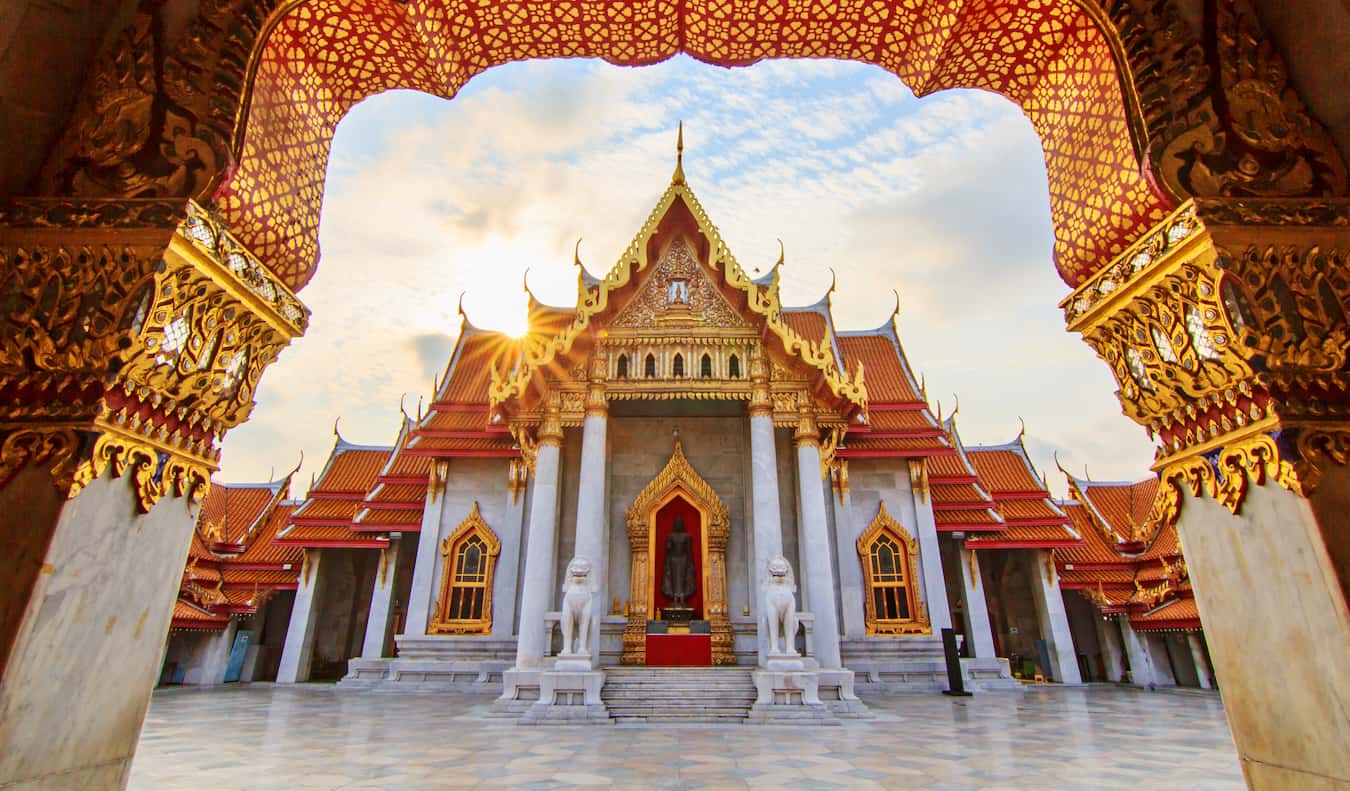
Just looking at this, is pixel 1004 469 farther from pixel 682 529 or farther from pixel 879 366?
pixel 682 529

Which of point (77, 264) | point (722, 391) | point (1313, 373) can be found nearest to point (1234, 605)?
point (1313, 373)

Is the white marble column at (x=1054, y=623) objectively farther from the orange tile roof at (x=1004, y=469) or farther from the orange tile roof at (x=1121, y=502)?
the orange tile roof at (x=1121, y=502)

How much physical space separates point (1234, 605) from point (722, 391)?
28.6ft

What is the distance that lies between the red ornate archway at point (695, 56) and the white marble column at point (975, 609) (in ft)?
44.8

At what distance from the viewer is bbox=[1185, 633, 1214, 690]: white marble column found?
15.0 m

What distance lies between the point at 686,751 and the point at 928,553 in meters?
9.01

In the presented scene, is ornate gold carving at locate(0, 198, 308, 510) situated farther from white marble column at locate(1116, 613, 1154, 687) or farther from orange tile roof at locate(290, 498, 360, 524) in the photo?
white marble column at locate(1116, 613, 1154, 687)

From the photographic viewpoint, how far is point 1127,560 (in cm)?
1816

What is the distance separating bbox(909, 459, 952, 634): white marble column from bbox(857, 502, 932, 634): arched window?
0.58 ft

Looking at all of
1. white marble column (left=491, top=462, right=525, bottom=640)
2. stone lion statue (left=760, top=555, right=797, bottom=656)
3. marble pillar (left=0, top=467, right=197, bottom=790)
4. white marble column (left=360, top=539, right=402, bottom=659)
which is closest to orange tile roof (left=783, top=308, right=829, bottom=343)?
white marble column (left=491, top=462, right=525, bottom=640)

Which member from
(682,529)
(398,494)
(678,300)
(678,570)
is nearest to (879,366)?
(678,300)

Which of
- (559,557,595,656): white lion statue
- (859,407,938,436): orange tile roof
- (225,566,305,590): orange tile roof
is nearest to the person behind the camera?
(559,557,595,656): white lion statue

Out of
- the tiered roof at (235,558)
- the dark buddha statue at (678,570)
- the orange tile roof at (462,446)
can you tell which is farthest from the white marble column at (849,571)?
the tiered roof at (235,558)

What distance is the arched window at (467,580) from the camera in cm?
1289
